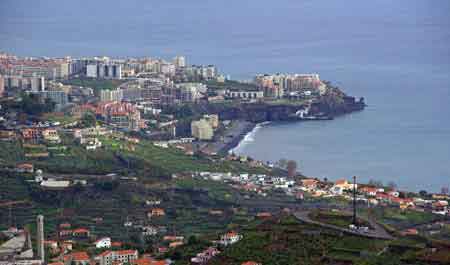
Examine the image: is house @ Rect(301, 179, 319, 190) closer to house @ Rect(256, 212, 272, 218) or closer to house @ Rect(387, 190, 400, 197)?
house @ Rect(387, 190, 400, 197)

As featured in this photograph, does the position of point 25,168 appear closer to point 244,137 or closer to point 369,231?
point 244,137

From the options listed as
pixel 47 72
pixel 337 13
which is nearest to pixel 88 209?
pixel 47 72

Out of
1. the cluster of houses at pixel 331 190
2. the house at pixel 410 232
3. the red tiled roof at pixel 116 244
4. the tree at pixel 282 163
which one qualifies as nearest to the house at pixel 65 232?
the red tiled roof at pixel 116 244

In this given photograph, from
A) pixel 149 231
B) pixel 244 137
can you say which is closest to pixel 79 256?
pixel 149 231

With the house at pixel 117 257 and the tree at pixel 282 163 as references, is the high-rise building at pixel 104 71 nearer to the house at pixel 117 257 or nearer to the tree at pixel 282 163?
the tree at pixel 282 163

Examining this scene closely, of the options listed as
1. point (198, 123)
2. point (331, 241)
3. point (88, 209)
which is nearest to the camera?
point (331, 241)

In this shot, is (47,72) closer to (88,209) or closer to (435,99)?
(435,99)
